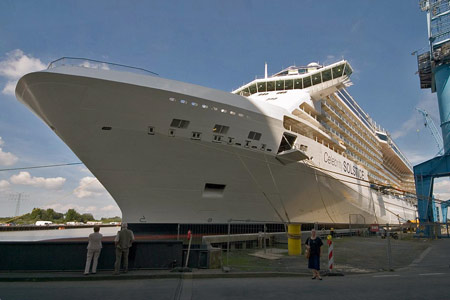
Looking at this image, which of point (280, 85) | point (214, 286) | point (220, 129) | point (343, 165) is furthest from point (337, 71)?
point (214, 286)

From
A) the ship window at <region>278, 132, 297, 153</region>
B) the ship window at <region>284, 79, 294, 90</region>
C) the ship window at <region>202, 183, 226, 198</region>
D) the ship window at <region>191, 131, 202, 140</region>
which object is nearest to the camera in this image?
the ship window at <region>191, 131, 202, 140</region>

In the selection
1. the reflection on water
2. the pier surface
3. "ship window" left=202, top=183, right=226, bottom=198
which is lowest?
the reflection on water

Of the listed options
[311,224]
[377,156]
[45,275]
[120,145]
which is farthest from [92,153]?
[377,156]

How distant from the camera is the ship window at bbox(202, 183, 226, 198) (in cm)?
1341

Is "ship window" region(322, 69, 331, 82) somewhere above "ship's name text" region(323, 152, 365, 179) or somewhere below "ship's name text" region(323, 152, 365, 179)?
above

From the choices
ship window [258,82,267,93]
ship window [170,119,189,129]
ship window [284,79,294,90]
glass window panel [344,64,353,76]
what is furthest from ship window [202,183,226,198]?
glass window panel [344,64,353,76]

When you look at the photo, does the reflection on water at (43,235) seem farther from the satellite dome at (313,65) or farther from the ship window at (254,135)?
the satellite dome at (313,65)

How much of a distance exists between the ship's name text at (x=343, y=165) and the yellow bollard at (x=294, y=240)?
301 inches

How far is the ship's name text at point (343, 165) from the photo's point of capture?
17.6m

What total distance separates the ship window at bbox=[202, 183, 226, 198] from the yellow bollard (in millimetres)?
4010

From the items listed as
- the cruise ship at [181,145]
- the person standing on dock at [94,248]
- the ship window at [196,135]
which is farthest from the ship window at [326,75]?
the person standing on dock at [94,248]

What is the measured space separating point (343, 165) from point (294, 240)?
437 inches

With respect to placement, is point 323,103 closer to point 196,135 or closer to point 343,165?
point 343,165

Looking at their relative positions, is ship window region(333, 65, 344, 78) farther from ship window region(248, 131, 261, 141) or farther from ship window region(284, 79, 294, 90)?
ship window region(248, 131, 261, 141)
